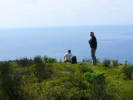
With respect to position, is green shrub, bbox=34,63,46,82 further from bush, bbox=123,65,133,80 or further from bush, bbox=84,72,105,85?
bush, bbox=123,65,133,80

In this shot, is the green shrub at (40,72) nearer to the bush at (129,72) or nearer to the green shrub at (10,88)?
the green shrub at (10,88)

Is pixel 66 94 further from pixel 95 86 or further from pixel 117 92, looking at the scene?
pixel 117 92

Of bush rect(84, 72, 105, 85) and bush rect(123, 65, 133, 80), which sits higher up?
bush rect(84, 72, 105, 85)

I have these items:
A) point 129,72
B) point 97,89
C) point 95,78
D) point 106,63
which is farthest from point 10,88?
point 106,63

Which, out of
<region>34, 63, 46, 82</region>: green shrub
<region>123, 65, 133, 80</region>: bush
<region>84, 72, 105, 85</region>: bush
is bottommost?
<region>123, 65, 133, 80</region>: bush

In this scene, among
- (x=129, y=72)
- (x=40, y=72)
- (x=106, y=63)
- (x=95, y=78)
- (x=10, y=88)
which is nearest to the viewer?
(x=10, y=88)

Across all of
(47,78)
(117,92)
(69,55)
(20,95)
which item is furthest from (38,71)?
(69,55)

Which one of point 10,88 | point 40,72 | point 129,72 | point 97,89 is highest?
point 40,72

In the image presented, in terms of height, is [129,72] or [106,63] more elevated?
[106,63]

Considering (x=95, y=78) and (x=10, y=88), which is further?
(x=95, y=78)

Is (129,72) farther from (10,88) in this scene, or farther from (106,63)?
(10,88)

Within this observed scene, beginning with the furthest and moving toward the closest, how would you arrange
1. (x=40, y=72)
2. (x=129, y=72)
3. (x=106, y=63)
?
(x=106, y=63) < (x=129, y=72) < (x=40, y=72)

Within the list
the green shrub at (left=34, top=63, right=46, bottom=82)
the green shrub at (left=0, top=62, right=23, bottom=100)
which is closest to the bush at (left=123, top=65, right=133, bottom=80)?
the green shrub at (left=34, top=63, right=46, bottom=82)

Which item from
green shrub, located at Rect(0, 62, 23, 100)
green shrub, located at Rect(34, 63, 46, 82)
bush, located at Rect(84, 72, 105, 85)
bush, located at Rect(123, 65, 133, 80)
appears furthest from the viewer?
bush, located at Rect(123, 65, 133, 80)
